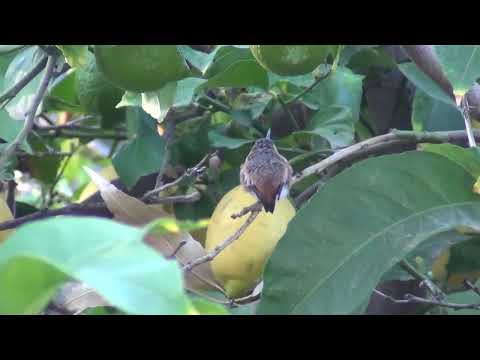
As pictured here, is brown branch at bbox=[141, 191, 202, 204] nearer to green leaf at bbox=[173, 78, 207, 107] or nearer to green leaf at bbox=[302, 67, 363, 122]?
green leaf at bbox=[173, 78, 207, 107]

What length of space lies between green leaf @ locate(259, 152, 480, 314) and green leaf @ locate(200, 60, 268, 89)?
38cm

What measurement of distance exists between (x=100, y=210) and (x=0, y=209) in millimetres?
267

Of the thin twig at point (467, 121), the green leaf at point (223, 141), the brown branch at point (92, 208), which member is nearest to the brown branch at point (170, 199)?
the brown branch at point (92, 208)

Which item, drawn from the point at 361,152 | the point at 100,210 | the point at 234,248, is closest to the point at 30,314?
the point at 234,248

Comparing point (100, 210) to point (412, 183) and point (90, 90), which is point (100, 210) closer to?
point (90, 90)

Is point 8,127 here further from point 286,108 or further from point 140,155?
point 286,108

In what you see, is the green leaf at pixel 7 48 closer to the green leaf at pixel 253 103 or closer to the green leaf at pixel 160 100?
the green leaf at pixel 160 100

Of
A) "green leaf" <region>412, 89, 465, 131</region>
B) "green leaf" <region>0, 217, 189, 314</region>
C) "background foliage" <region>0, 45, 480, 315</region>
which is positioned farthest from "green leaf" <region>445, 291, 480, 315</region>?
"green leaf" <region>0, 217, 189, 314</region>

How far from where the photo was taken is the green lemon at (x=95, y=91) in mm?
1321

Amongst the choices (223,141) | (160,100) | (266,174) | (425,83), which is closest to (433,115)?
(425,83)

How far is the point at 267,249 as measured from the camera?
111cm

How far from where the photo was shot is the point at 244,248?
3.62ft

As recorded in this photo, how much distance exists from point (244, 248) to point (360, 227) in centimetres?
15

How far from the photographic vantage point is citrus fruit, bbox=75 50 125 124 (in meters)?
1.32
